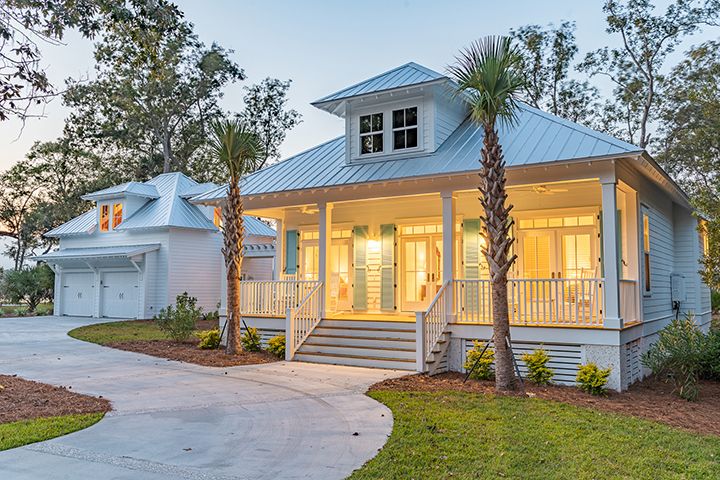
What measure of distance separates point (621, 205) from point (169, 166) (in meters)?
28.0

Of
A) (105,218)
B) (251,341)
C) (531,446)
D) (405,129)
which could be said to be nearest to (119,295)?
(105,218)

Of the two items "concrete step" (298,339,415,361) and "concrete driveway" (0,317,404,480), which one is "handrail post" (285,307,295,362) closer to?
"concrete step" (298,339,415,361)

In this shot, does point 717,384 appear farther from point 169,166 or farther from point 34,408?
point 169,166

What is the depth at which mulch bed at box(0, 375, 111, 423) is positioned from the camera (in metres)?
7.00

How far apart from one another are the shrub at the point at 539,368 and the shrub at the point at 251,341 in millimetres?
6218

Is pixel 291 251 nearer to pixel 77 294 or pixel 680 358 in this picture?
pixel 680 358

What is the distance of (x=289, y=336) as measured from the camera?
11688mm

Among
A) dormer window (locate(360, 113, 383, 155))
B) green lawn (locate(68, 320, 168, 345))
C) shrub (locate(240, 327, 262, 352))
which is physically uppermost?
dormer window (locate(360, 113, 383, 155))

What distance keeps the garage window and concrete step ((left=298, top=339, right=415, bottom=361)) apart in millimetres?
17400

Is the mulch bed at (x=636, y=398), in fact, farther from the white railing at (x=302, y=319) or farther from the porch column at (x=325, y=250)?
the porch column at (x=325, y=250)

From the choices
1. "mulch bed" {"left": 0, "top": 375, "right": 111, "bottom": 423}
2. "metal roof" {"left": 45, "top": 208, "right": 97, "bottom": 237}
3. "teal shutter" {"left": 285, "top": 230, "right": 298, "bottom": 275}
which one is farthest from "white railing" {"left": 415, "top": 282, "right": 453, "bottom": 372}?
"metal roof" {"left": 45, "top": 208, "right": 97, "bottom": 237}

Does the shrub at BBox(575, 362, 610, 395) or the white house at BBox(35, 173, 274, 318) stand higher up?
the white house at BBox(35, 173, 274, 318)

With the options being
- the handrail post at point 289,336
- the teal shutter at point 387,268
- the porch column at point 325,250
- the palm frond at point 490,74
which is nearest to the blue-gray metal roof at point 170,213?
the teal shutter at point 387,268

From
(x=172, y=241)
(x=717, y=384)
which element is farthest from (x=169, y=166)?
(x=717, y=384)
